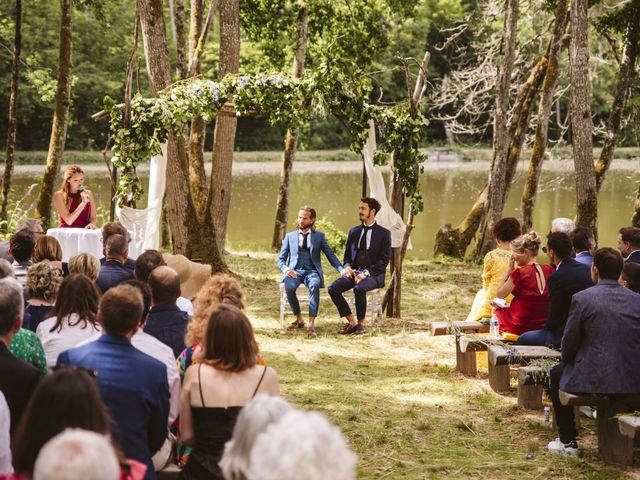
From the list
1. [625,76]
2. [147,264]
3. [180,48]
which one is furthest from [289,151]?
[147,264]

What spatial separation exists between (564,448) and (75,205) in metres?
6.05

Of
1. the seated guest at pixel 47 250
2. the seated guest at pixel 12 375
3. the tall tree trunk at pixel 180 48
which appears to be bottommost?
the seated guest at pixel 12 375

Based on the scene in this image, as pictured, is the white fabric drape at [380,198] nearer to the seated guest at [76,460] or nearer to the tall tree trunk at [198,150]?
the tall tree trunk at [198,150]

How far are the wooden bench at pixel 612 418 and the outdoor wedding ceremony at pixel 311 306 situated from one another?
0.01 m

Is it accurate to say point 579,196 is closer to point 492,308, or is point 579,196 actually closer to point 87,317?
point 492,308

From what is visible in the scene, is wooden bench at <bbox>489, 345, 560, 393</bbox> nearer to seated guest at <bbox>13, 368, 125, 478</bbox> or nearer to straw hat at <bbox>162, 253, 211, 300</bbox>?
straw hat at <bbox>162, 253, 211, 300</bbox>

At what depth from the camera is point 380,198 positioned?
10797 mm

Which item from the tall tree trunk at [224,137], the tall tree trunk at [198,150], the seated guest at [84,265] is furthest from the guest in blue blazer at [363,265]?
the seated guest at [84,265]

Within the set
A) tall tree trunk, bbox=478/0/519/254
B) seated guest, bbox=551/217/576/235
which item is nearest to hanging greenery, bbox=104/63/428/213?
seated guest, bbox=551/217/576/235

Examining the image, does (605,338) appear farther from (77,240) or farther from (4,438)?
(77,240)

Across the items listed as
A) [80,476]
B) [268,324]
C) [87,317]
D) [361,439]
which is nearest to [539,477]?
[361,439]

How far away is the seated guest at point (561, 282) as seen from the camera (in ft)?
20.6

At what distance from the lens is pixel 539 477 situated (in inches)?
208

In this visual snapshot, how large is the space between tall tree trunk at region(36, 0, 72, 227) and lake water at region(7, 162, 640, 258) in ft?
4.60
